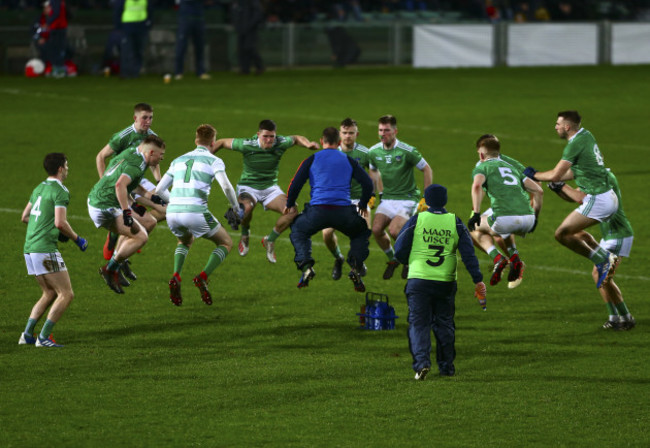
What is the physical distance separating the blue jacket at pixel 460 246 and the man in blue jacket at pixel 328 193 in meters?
3.09

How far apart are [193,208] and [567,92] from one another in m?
24.0

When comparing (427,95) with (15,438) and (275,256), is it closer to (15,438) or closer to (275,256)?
(275,256)

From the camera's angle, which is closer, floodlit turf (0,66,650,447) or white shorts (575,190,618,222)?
floodlit turf (0,66,650,447)

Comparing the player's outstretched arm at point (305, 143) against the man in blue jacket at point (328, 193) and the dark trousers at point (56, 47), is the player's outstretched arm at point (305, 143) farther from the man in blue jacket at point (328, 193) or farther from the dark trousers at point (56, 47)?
the dark trousers at point (56, 47)

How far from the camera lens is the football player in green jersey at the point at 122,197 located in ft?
51.7

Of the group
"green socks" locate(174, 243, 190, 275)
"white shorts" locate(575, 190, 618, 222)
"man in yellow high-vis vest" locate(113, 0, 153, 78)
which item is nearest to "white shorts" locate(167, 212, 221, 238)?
→ "green socks" locate(174, 243, 190, 275)

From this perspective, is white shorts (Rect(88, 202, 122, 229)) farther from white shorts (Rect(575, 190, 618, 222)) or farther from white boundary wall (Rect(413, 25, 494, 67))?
white boundary wall (Rect(413, 25, 494, 67))

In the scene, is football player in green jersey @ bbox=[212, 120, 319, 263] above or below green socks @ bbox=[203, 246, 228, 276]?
above

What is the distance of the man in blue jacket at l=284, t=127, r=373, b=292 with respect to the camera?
15523mm

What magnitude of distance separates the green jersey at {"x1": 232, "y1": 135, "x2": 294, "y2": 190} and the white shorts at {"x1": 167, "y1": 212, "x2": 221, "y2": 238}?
8.21 ft

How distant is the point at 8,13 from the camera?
40812 millimetres

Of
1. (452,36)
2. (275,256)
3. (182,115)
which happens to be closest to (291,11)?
(452,36)

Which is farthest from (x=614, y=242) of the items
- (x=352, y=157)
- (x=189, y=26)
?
(x=189, y=26)

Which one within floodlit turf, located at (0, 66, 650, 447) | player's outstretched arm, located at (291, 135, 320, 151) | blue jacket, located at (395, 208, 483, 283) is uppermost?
player's outstretched arm, located at (291, 135, 320, 151)
